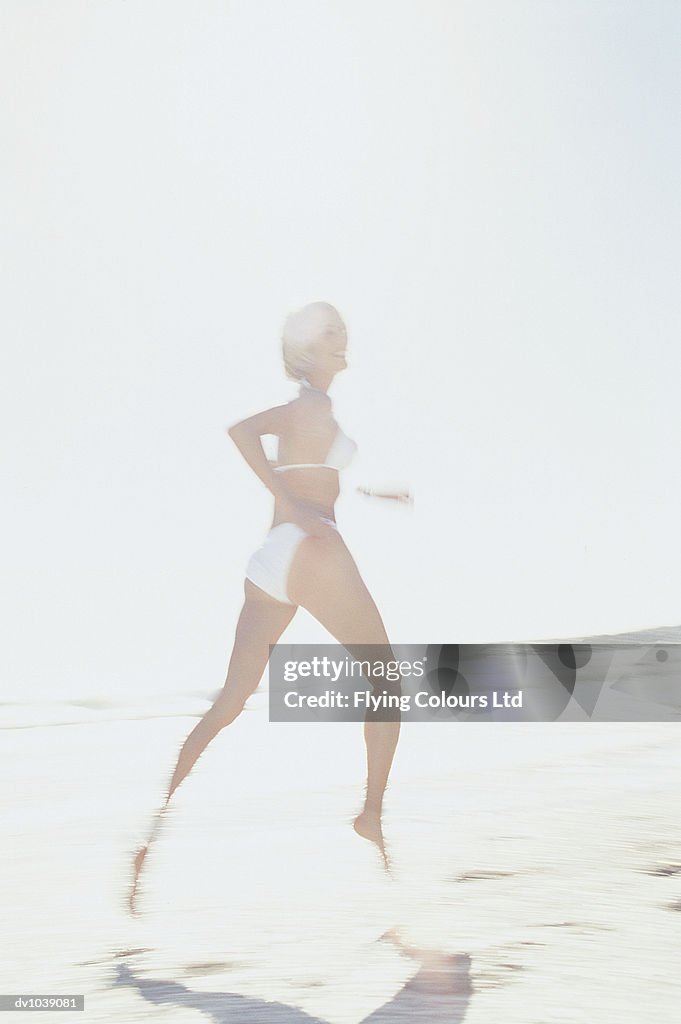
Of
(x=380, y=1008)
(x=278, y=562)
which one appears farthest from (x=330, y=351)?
(x=380, y=1008)

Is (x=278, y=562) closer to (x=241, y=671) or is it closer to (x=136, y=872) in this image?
(x=241, y=671)

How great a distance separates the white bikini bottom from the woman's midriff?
5cm

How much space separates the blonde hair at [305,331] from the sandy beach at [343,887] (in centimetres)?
130

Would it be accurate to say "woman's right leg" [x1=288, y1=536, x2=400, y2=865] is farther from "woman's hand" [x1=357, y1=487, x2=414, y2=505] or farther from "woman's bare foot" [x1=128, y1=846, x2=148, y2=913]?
"woman's bare foot" [x1=128, y1=846, x2=148, y2=913]

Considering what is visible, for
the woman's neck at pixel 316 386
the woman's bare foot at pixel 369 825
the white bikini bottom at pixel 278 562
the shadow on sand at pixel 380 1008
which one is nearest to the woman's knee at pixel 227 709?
the white bikini bottom at pixel 278 562

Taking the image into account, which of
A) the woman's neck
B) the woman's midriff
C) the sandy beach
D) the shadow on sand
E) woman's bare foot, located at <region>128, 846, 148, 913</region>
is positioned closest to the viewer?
the shadow on sand

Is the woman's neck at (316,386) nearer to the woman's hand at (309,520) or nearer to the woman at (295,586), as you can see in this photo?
the woman at (295,586)

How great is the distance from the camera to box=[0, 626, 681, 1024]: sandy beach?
177cm

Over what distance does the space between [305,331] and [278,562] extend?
62cm

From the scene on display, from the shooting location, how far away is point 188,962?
1.90 m

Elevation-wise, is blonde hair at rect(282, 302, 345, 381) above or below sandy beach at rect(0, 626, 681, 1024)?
above

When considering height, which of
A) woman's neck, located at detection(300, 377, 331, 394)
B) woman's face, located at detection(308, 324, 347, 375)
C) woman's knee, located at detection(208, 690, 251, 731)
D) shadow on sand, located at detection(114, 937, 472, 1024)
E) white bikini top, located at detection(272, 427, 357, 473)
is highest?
woman's face, located at detection(308, 324, 347, 375)

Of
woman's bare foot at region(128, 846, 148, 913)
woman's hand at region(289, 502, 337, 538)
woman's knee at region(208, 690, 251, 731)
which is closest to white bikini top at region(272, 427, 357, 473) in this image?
woman's hand at region(289, 502, 337, 538)

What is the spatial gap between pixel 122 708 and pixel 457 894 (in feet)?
9.33
